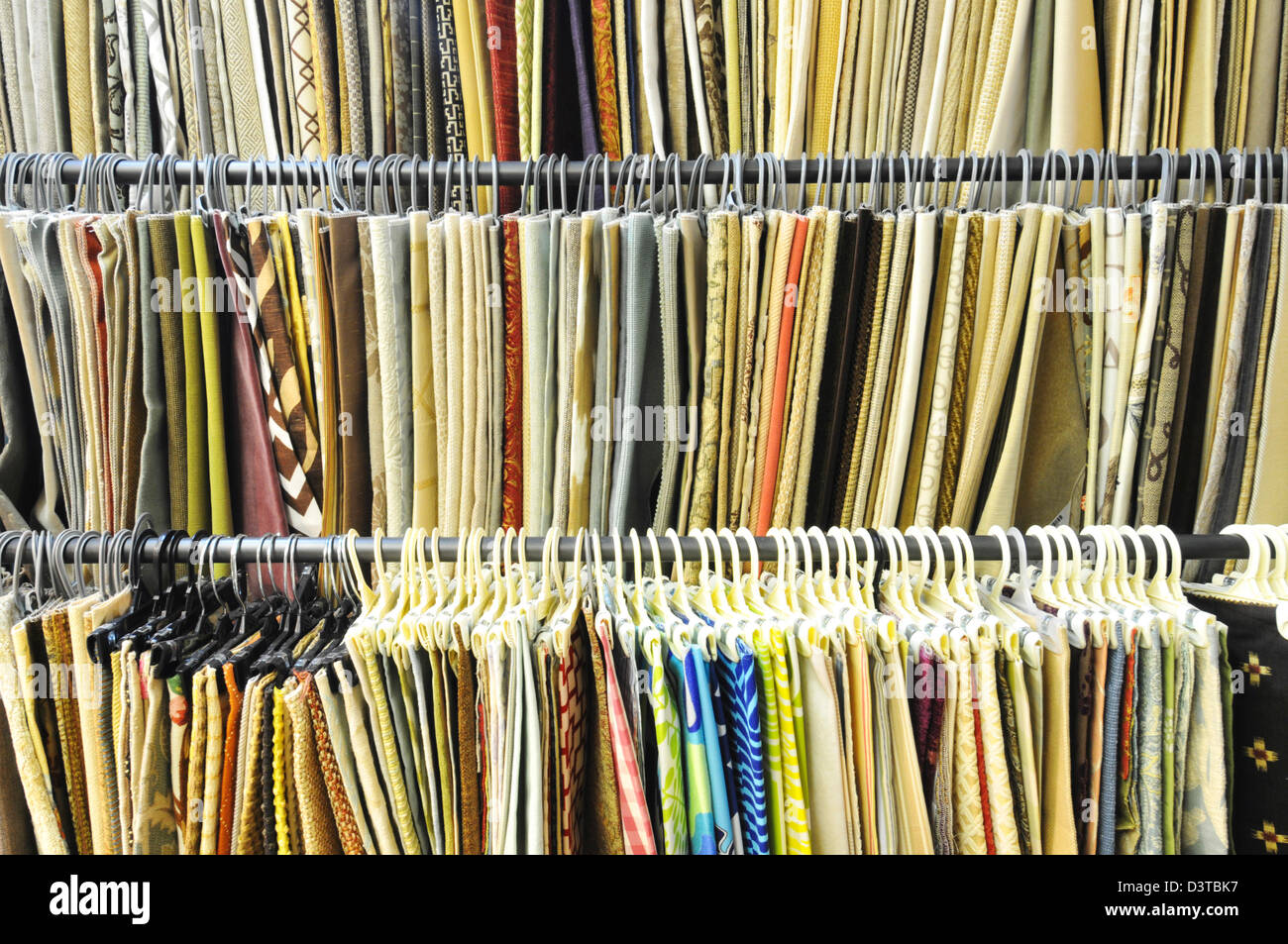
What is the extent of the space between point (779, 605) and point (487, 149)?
0.81 metres

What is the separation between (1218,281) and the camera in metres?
0.92

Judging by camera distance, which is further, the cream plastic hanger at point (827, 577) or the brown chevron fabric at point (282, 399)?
the brown chevron fabric at point (282, 399)

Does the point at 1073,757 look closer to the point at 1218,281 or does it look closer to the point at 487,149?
the point at 1218,281

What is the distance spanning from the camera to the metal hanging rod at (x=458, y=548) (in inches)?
29.8

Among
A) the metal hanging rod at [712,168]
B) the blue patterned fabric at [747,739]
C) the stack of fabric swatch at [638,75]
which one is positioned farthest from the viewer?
the stack of fabric swatch at [638,75]

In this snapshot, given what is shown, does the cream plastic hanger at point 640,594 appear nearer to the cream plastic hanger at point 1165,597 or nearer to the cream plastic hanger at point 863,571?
the cream plastic hanger at point 863,571

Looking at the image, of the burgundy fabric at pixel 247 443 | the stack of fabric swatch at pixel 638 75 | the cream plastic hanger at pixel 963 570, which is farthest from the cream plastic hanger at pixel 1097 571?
the burgundy fabric at pixel 247 443

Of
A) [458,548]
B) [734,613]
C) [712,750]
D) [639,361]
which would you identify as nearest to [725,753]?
[712,750]

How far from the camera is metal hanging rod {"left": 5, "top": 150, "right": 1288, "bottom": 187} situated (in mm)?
896

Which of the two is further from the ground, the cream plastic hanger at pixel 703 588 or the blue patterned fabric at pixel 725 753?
the cream plastic hanger at pixel 703 588

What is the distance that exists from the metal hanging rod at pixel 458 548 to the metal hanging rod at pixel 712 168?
0.48 meters

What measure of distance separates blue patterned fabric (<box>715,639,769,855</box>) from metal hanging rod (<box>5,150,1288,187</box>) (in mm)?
627

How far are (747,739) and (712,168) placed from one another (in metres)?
0.71
